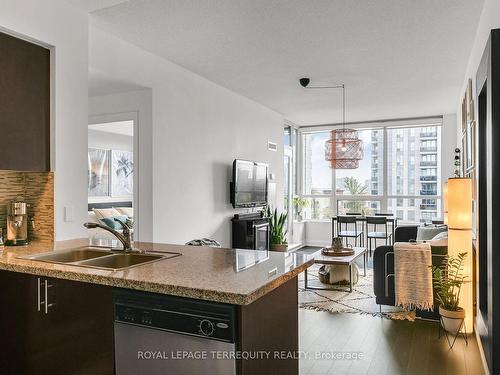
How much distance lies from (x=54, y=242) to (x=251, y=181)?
3.63m

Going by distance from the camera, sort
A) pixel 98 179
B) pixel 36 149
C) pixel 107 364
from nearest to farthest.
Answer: pixel 107 364
pixel 36 149
pixel 98 179

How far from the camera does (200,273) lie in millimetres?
1815

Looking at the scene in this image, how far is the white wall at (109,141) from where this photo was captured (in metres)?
7.66

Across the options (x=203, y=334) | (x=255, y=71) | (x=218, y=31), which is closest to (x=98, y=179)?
(x=255, y=71)

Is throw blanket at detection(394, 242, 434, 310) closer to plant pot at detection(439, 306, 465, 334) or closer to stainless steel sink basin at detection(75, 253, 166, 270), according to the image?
plant pot at detection(439, 306, 465, 334)

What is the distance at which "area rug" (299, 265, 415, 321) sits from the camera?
404 cm

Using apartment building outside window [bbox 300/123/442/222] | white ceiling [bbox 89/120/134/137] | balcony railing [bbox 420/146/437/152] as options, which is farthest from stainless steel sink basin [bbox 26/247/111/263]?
balcony railing [bbox 420/146/437/152]

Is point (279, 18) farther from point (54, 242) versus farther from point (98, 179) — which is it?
point (98, 179)

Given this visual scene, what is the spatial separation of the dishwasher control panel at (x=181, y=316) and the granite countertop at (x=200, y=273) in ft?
0.16

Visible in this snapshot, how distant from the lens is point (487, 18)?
294 cm

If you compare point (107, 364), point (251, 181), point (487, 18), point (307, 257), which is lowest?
point (107, 364)

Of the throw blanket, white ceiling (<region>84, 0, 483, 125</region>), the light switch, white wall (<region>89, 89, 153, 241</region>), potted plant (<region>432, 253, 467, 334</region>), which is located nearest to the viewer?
the light switch

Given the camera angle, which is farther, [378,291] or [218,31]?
[378,291]

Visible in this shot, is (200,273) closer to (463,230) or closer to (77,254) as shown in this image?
(77,254)
